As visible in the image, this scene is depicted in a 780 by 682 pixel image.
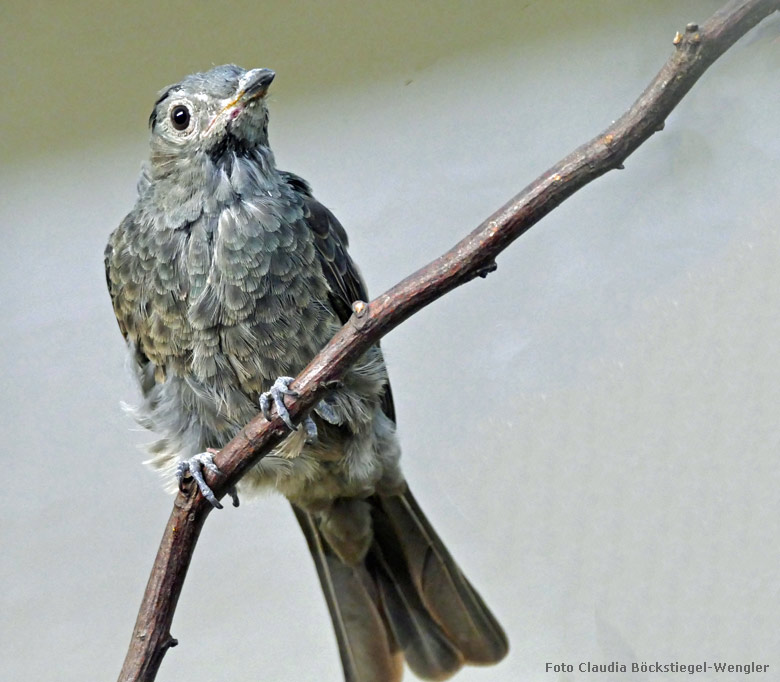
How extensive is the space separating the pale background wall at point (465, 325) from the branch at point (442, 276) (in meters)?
1.02

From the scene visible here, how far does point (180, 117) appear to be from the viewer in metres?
2.07

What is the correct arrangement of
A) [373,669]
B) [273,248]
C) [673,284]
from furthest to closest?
1. [673,284]
2. [373,669]
3. [273,248]

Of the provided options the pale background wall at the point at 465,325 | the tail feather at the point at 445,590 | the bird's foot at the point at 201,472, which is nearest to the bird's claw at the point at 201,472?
the bird's foot at the point at 201,472

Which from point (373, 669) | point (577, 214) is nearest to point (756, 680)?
point (373, 669)

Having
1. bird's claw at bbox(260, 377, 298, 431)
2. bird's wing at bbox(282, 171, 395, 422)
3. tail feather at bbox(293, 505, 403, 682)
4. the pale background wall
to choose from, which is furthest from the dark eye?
tail feather at bbox(293, 505, 403, 682)

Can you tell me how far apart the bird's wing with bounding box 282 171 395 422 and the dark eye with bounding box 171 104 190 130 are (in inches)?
9.8

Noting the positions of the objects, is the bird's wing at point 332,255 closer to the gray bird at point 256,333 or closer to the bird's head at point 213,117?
the gray bird at point 256,333

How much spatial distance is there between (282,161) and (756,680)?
6.45 ft

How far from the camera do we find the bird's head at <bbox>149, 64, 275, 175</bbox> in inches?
78.5

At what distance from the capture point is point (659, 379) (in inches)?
107

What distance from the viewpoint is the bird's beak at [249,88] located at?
6.47 ft

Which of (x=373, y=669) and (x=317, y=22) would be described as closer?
(x=373, y=669)

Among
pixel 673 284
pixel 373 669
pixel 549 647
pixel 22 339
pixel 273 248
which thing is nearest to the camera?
pixel 273 248

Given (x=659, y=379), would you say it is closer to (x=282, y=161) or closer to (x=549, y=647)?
(x=549, y=647)
